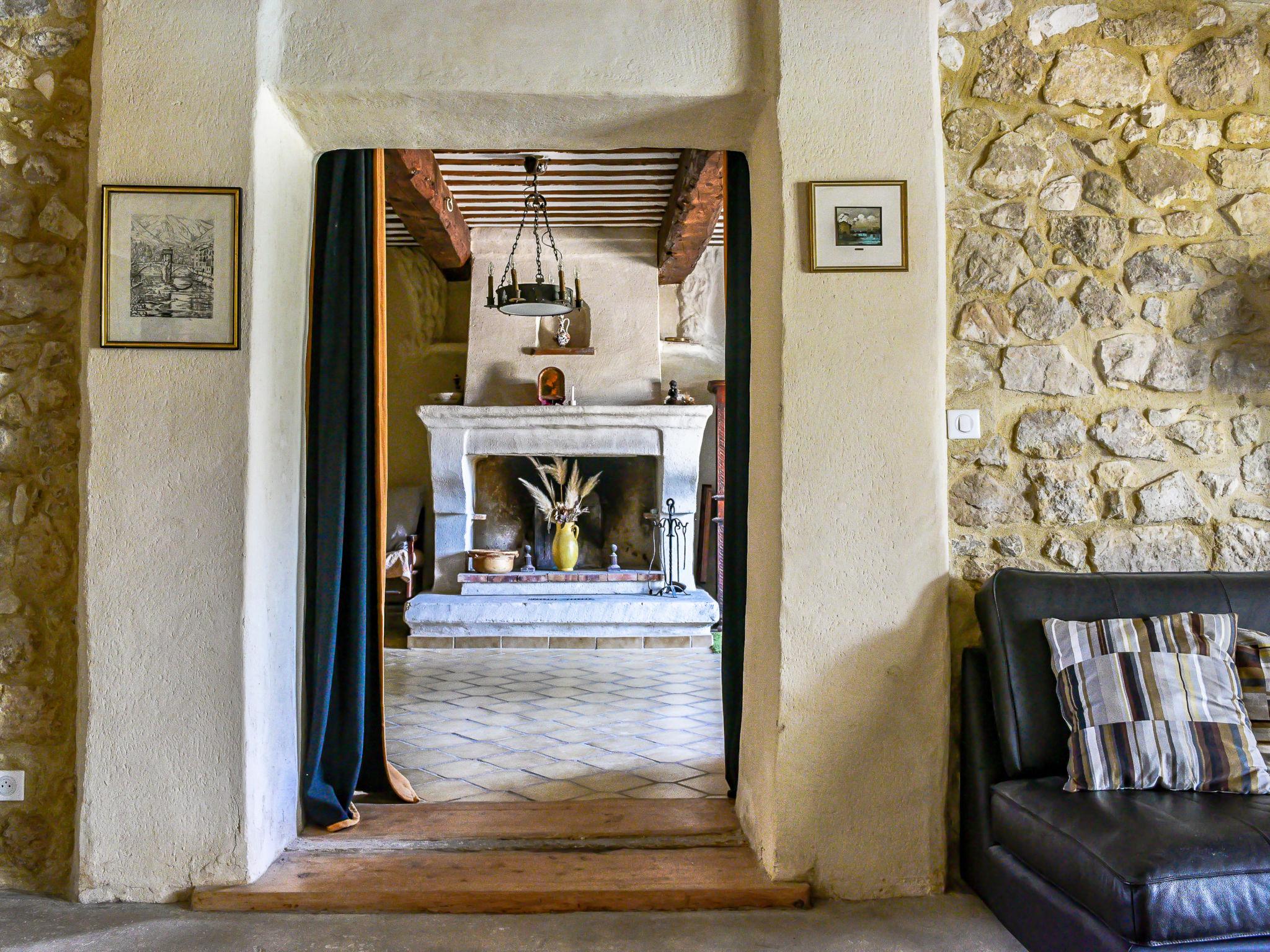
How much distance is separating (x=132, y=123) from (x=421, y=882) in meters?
2.14

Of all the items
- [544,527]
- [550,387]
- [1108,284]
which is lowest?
[544,527]

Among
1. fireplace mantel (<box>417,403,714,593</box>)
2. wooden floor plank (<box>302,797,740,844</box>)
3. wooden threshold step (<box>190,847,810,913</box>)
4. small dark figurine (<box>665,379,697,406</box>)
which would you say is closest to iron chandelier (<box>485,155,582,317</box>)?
fireplace mantel (<box>417,403,714,593</box>)

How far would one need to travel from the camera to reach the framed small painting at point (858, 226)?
2.50 metres

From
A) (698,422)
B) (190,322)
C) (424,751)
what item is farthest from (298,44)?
(698,422)

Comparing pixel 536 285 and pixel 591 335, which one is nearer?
pixel 536 285

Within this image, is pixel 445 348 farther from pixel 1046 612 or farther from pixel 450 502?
pixel 1046 612

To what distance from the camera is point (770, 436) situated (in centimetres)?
260

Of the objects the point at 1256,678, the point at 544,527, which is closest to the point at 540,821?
the point at 1256,678

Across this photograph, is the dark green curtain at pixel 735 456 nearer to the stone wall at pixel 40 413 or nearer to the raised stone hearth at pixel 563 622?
the stone wall at pixel 40 413

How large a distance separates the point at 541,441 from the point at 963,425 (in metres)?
4.49

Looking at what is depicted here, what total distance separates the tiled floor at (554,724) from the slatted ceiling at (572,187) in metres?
2.74

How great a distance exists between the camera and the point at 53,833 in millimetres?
2512

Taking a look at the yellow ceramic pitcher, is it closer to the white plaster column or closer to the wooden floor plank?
the white plaster column

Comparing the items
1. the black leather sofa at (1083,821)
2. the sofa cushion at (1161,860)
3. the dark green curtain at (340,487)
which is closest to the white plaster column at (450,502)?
the dark green curtain at (340,487)
